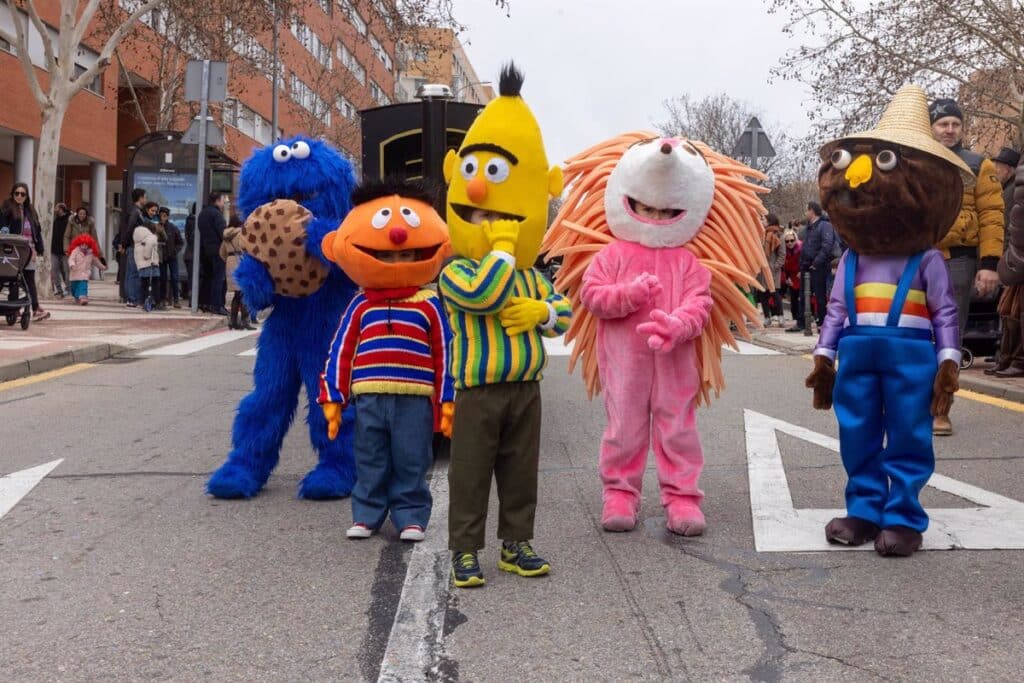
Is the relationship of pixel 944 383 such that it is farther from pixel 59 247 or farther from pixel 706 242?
pixel 59 247

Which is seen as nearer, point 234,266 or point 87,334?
point 234,266

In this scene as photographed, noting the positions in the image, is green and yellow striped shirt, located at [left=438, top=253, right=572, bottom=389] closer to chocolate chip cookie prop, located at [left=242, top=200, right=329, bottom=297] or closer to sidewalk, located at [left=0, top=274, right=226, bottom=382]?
chocolate chip cookie prop, located at [left=242, top=200, right=329, bottom=297]

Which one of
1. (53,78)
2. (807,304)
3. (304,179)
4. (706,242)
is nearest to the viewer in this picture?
(706,242)

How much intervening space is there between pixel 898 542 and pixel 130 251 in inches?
702

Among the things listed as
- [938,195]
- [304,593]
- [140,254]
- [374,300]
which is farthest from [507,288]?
[140,254]

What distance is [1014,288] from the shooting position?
8.96 meters

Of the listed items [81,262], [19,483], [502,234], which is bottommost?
[19,483]

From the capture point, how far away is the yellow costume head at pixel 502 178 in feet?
14.2

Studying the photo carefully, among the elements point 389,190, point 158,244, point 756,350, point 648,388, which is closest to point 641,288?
point 648,388

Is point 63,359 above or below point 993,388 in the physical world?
below

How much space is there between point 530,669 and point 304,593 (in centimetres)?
109

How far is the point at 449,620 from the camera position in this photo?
3816 mm

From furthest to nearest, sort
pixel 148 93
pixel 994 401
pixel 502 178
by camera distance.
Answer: pixel 148 93 < pixel 994 401 < pixel 502 178

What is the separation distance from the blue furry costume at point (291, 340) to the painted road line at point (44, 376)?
5.13 metres
